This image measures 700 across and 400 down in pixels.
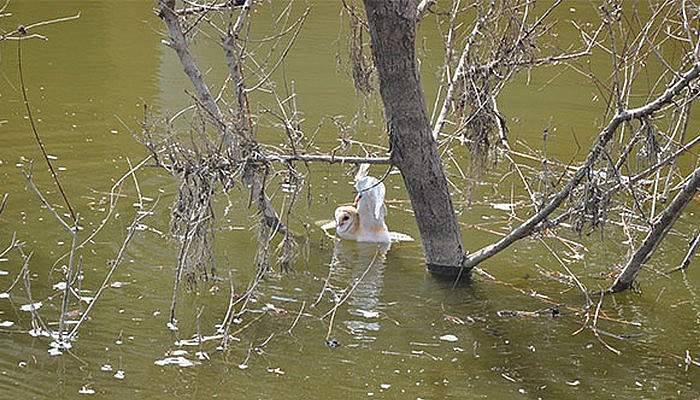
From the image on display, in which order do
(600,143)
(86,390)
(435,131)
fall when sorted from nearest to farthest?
(86,390) → (600,143) → (435,131)

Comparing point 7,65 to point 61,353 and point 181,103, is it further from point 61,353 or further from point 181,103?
point 61,353

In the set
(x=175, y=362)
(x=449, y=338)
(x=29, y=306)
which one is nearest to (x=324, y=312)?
(x=449, y=338)

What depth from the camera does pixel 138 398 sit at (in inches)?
227

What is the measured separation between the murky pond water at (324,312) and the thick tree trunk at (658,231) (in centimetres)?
15

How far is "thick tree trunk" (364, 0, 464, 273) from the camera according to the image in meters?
6.96

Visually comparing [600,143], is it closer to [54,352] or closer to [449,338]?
[449,338]

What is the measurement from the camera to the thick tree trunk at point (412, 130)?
6961 mm

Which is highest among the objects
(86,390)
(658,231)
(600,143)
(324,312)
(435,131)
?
(600,143)

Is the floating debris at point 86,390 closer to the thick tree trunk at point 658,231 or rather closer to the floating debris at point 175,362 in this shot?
the floating debris at point 175,362

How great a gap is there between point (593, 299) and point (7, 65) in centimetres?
763

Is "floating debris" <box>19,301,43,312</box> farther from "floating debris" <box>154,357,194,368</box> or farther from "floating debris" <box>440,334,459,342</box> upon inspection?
"floating debris" <box>440,334,459,342</box>

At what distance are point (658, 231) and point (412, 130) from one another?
4.76ft

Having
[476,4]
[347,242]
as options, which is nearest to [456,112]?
[476,4]

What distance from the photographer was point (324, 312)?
6992 mm
